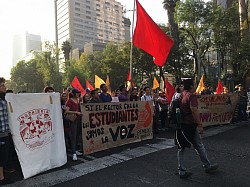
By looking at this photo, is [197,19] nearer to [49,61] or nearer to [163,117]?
[163,117]

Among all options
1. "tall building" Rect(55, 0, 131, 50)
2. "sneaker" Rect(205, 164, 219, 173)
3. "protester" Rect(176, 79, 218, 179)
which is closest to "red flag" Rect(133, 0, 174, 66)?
"protester" Rect(176, 79, 218, 179)

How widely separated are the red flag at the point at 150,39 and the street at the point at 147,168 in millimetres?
2795

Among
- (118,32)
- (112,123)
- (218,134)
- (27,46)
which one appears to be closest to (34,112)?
(112,123)

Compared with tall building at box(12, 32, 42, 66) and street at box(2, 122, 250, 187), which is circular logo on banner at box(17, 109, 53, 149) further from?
tall building at box(12, 32, 42, 66)

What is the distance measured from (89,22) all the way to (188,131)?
137068mm

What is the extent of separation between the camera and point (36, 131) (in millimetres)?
5250

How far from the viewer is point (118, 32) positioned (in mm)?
148875

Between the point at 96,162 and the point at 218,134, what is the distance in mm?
4775

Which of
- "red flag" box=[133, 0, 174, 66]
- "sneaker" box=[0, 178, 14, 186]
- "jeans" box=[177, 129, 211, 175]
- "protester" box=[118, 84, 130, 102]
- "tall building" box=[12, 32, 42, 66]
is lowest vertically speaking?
"sneaker" box=[0, 178, 14, 186]

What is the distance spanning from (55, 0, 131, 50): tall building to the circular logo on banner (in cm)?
12671

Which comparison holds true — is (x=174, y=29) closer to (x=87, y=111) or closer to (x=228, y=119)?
(x=228, y=119)

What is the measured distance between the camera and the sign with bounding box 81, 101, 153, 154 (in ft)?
21.2

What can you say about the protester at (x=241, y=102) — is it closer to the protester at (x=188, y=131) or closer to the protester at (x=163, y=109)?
the protester at (x=163, y=109)

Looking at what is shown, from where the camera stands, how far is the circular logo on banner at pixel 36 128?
5.04m
